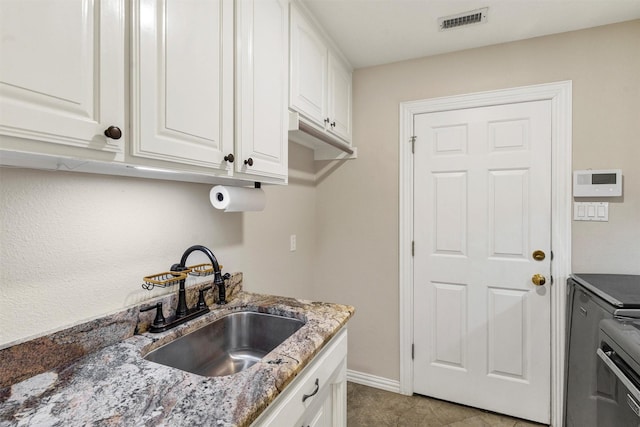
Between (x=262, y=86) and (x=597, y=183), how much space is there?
1990 millimetres

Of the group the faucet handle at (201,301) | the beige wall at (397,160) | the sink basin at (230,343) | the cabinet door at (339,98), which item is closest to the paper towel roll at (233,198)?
the faucet handle at (201,301)

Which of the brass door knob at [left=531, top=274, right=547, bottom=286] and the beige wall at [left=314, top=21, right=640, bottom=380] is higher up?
the beige wall at [left=314, top=21, right=640, bottom=380]

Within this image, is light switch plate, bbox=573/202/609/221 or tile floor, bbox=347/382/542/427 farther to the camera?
tile floor, bbox=347/382/542/427

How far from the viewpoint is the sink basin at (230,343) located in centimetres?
114

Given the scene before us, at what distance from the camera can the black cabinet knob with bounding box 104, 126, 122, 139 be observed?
0.71m

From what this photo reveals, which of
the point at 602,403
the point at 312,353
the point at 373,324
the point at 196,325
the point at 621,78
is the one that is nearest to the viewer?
the point at 312,353

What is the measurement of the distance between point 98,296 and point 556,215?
2.41 metres

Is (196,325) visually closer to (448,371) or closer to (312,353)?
(312,353)

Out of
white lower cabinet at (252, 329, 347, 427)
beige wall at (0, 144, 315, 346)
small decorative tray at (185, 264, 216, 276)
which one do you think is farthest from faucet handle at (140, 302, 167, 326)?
white lower cabinet at (252, 329, 347, 427)

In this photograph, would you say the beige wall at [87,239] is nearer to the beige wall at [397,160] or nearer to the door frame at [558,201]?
the beige wall at [397,160]

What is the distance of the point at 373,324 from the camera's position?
2.41 meters

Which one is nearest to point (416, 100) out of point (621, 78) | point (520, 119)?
point (520, 119)

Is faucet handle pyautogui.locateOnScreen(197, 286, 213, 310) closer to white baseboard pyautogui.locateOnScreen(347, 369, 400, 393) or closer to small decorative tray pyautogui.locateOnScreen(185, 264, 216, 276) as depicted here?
small decorative tray pyautogui.locateOnScreen(185, 264, 216, 276)

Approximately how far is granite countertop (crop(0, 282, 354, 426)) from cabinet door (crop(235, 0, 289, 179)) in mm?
690
